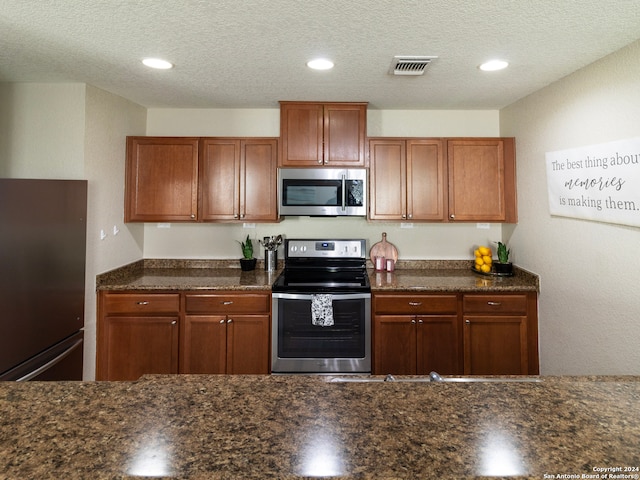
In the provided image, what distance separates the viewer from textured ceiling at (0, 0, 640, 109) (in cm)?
161

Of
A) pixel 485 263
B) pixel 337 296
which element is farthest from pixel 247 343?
pixel 485 263

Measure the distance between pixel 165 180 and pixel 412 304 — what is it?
2.28 metres

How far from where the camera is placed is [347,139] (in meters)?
2.94

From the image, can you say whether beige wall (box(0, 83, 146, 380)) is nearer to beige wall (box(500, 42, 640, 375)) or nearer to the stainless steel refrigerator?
the stainless steel refrigerator

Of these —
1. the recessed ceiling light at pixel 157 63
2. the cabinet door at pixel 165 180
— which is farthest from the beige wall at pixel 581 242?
the cabinet door at pixel 165 180

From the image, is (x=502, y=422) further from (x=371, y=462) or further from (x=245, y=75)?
(x=245, y=75)

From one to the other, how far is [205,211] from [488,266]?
2.49 metres

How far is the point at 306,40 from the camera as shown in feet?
6.24

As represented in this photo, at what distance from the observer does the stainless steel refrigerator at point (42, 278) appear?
72.6 inches

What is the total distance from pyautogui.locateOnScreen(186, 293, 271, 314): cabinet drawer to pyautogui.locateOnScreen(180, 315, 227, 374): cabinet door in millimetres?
59

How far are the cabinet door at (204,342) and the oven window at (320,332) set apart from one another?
0.44 meters

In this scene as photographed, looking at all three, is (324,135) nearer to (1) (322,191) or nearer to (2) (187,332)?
(1) (322,191)

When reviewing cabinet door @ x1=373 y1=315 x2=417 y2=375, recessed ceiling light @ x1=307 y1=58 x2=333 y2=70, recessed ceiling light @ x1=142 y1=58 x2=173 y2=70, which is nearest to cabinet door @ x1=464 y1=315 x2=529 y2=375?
cabinet door @ x1=373 y1=315 x2=417 y2=375

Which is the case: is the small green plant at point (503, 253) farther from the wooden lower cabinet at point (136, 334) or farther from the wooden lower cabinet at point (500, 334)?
the wooden lower cabinet at point (136, 334)
